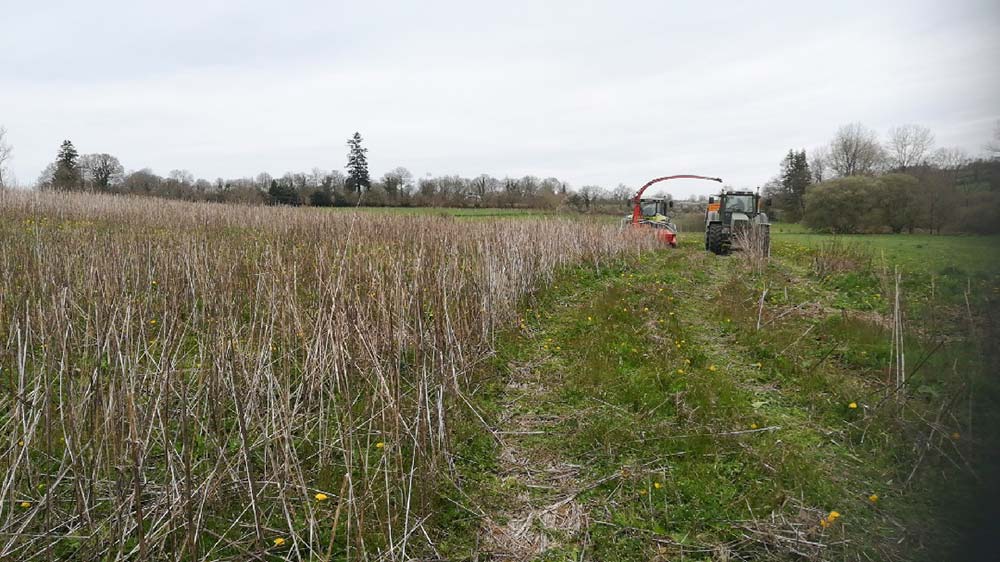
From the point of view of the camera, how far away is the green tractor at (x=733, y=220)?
45.1 ft

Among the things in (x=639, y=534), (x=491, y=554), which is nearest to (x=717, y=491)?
(x=639, y=534)

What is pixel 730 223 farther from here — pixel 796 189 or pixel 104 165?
pixel 104 165

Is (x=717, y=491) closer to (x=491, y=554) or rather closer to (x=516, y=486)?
(x=516, y=486)

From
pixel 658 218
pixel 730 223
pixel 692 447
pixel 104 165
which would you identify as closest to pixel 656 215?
pixel 658 218

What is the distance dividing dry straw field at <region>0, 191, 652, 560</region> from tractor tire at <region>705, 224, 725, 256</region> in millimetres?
11497

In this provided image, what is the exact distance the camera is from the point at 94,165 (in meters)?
40.3

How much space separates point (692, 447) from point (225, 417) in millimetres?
3188

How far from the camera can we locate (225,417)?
332cm

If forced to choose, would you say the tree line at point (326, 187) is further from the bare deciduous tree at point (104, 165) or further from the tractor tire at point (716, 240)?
the tractor tire at point (716, 240)

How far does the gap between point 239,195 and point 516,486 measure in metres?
20.5

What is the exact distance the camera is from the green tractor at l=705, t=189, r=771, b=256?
13.7m

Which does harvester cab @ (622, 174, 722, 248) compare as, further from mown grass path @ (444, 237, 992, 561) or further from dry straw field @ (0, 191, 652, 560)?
dry straw field @ (0, 191, 652, 560)

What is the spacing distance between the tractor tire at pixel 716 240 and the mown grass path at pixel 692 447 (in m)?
9.02

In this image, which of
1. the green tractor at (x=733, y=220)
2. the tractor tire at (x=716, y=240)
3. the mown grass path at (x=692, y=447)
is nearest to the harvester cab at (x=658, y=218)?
the green tractor at (x=733, y=220)
